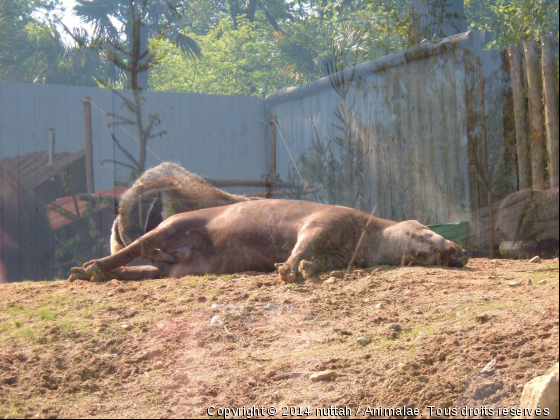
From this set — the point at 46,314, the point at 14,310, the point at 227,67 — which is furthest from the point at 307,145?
the point at 227,67

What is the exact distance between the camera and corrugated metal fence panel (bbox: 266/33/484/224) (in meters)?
6.68

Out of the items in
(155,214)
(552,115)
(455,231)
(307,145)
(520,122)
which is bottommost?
(455,231)

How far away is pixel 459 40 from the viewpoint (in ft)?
21.9

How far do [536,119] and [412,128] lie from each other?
4365 millimetres

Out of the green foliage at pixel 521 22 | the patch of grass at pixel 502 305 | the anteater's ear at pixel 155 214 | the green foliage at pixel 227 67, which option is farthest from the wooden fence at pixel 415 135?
the green foliage at pixel 227 67

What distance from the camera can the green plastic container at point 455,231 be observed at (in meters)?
5.98

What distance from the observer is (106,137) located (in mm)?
8922

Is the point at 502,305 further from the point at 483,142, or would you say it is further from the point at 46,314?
the point at 483,142

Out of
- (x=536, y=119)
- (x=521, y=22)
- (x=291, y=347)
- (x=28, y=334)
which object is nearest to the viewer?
(x=536, y=119)

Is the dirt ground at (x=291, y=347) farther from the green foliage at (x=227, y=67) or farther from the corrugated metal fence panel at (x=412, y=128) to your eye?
the green foliage at (x=227, y=67)

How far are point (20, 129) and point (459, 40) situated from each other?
207 inches

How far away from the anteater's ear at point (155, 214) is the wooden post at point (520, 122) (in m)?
3.30

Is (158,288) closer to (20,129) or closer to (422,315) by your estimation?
(422,315)

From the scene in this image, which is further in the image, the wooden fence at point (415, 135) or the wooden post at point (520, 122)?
the wooden fence at point (415, 135)
